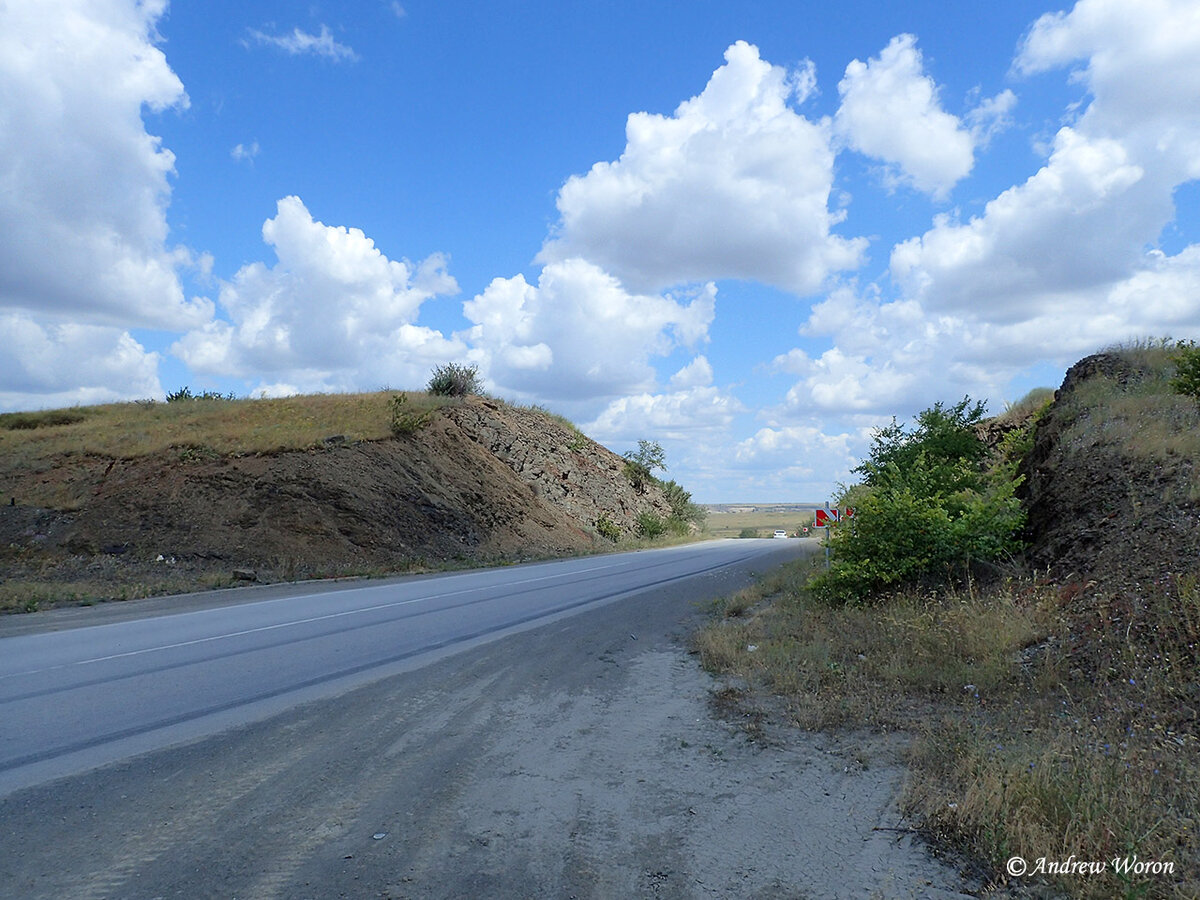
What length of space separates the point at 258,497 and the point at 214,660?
720 inches

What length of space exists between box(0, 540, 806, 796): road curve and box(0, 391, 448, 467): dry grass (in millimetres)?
15654

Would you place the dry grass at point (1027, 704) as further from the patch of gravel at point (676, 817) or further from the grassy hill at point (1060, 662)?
the patch of gravel at point (676, 817)

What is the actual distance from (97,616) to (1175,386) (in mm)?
17924

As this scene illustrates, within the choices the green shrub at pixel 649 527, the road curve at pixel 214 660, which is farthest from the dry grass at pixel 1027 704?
the green shrub at pixel 649 527

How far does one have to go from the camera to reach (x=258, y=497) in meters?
25.9

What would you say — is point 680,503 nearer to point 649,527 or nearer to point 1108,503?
point 649,527

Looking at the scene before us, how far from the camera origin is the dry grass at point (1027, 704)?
3.86 m

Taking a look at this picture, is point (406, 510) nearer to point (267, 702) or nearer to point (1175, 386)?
point (267, 702)

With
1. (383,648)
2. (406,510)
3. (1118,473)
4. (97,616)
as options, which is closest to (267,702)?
(383,648)

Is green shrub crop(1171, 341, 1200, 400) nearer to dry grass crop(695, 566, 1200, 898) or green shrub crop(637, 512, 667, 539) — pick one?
dry grass crop(695, 566, 1200, 898)

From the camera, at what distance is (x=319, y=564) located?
23203 mm

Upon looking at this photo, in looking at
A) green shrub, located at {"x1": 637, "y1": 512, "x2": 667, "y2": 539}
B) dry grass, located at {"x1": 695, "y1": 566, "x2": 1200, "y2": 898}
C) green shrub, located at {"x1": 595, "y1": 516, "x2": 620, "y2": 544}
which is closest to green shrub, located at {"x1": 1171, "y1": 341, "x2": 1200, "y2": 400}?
dry grass, located at {"x1": 695, "y1": 566, "x2": 1200, "y2": 898}

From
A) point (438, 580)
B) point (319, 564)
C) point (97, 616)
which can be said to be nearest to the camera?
point (97, 616)

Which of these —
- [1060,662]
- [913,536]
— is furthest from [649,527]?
[1060,662]
